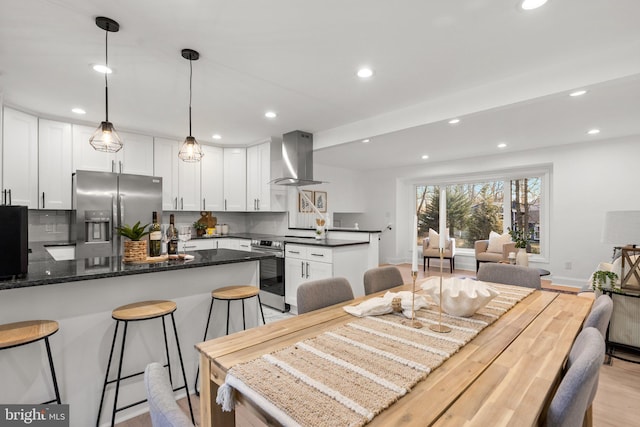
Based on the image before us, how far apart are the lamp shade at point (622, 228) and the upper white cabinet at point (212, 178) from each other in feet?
15.4

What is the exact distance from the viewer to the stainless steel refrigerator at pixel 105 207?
142 inches

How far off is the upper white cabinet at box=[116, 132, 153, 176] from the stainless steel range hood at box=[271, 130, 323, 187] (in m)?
1.78

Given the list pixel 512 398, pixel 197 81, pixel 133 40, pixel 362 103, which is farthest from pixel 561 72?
pixel 133 40

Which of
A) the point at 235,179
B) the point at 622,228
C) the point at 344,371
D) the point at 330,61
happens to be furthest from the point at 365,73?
the point at 235,179

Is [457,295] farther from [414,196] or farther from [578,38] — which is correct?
[414,196]

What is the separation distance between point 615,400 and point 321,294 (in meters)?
2.08

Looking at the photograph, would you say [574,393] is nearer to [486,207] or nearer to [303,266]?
[303,266]

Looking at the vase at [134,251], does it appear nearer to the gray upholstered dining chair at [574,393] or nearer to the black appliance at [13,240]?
the black appliance at [13,240]

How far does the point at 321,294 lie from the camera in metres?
1.68

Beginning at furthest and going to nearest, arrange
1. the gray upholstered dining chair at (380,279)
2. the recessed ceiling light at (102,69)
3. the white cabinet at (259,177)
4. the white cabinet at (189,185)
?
1. the white cabinet at (259,177)
2. the white cabinet at (189,185)
3. the recessed ceiling light at (102,69)
4. the gray upholstered dining chair at (380,279)

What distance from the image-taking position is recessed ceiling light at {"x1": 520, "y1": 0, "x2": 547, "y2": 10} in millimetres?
1744

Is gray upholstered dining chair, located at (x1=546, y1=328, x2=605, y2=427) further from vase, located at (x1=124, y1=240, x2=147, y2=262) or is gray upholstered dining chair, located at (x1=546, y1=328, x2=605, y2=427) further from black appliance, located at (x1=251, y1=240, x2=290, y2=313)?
black appliance, located at (x1=251, y1=240, x2=290, y2=313)

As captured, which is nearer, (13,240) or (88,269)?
(13,240)

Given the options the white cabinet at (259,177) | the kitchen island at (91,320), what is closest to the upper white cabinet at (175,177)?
the white cabinet at (259,177)
